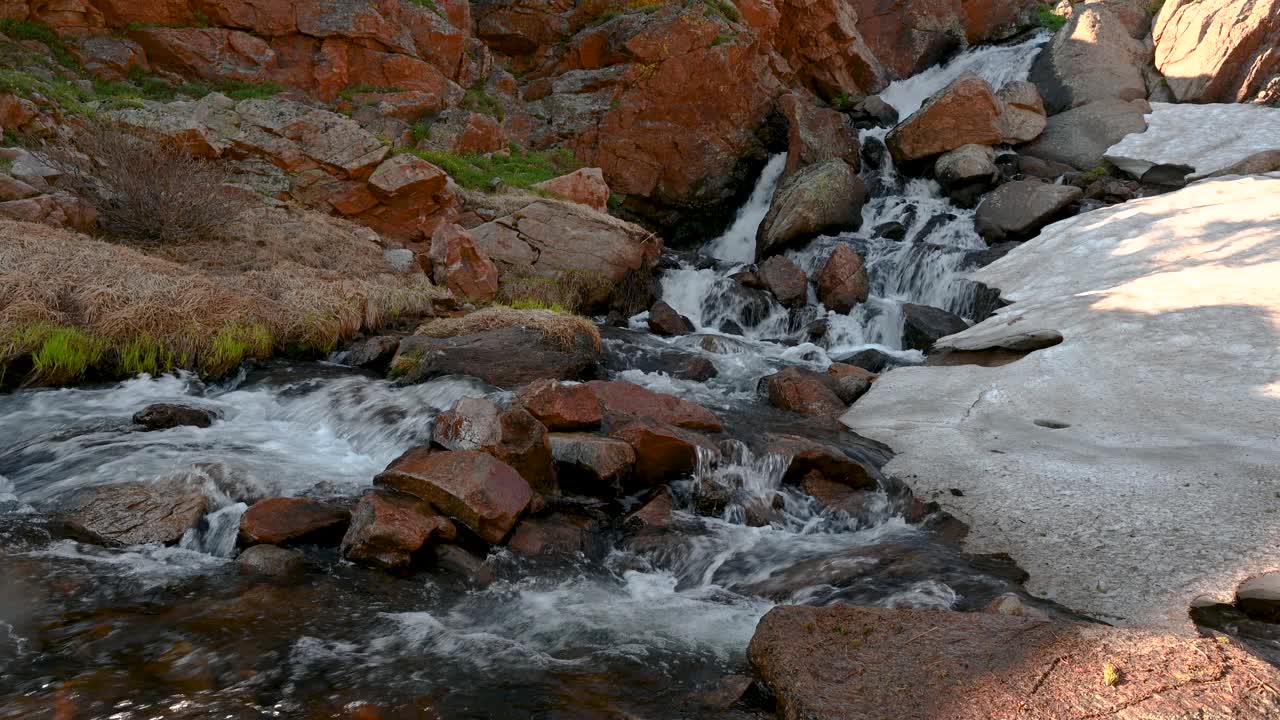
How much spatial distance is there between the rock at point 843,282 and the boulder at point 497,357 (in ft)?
19.4

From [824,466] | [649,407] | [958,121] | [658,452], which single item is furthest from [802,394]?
[958,121]

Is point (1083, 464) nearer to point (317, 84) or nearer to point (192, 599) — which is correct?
point (192, 599)

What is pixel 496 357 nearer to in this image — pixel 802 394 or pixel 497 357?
pixel 497 357

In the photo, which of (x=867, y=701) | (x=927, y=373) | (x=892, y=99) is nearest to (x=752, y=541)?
(x=867, y=701)

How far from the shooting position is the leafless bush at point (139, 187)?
36.1 feet

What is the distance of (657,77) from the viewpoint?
801 inches

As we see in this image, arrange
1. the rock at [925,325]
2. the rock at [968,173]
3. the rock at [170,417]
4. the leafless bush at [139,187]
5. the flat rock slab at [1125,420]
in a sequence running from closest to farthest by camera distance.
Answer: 1. the flat rock slab at [1125,420]
2. the rock at [170,417]
3. the leafless bush at [139,187]
4. the rock at [925,325]
5. the rock at [968,173]

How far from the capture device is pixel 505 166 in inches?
707

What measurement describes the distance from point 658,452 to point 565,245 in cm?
819

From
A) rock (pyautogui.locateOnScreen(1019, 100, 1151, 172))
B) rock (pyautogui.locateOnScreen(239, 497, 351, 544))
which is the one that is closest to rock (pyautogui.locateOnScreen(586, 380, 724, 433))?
rock (pyautogui.locateOnScreen(239, 497, 351, 544))

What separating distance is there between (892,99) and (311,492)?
23.0m

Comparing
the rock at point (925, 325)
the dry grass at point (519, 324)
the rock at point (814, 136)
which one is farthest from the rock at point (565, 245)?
the rock at point (814, 136)

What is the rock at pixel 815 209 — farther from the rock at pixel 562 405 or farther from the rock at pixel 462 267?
the rock at pixel 562 405

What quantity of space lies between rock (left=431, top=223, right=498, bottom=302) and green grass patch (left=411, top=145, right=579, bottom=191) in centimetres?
380
